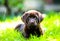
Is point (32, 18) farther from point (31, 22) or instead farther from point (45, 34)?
point (45, 34)

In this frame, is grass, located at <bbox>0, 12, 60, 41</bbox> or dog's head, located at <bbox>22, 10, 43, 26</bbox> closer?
dog's head, located at <bbox>22, 10, 43, 26</bbox>

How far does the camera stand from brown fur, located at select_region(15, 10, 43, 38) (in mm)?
9373

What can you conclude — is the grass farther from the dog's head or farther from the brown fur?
the dog's head

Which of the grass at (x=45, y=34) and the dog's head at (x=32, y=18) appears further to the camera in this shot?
the grass at (x=45, y=34)

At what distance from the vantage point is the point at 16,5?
18.5 metres

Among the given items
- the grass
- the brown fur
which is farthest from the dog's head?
the grass

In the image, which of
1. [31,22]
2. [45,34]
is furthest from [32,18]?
[45,34]

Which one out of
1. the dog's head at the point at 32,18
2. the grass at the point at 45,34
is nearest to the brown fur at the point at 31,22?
the dog's head at the point at 32,18

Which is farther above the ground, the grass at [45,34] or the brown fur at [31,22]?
the brown fur at [31,22]

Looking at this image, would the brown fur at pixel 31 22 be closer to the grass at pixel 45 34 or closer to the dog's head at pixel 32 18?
the dog's head at pixel 32 18

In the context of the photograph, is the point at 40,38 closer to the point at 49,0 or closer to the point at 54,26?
the point at 54,26

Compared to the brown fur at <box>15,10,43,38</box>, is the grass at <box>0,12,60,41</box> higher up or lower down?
lower down

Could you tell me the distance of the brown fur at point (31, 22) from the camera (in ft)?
30.8

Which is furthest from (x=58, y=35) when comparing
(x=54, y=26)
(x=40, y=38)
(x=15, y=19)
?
(x=15, y=19)
